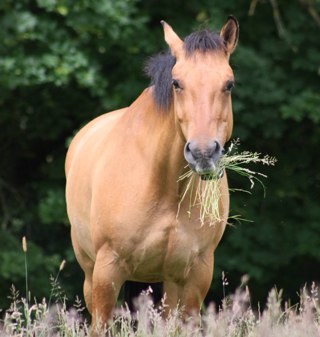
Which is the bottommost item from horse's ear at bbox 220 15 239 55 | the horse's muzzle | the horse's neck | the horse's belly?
the horse's belly

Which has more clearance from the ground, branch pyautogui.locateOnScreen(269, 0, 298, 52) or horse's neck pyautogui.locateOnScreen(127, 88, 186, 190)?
branch pyautogui.locateOnScreen(269, 0, 298, 52)

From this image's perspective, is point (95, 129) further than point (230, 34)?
Yes

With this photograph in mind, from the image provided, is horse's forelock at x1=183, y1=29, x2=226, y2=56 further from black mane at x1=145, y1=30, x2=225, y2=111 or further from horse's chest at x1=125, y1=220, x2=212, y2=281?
horse's chest at x1=125, y1=220, x2=212, y2=281

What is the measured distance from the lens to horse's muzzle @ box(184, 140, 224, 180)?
4992 millimetres

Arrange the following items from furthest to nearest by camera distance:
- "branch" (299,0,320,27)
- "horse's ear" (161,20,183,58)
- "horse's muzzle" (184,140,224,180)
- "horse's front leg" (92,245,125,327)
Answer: "branch" (299,0,320,27) → "horse's front leg" (92,245,125,327) → "horse's ear" (161,20,183,58) → "horse's muzzle" (184,140,224,180)

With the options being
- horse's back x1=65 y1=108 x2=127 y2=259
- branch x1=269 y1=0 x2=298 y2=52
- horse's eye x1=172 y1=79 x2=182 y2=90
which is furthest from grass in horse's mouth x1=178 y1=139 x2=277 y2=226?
branch x1=269 y1=0 x2=298 y2=52

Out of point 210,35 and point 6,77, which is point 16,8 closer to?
point 6,77

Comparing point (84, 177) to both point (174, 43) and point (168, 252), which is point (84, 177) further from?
point (174, 43)

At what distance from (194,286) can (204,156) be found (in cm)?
119

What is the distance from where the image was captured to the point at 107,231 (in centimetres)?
584

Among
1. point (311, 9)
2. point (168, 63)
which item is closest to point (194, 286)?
point (168, 63)

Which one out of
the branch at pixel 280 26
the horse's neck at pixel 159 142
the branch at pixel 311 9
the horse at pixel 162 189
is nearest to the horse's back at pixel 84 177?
the horse at pixel 162 189

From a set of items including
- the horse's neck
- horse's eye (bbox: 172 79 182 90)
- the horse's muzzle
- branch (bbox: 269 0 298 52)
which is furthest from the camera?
branch (bbox: 269 0 298 52)

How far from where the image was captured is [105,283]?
231 inches
